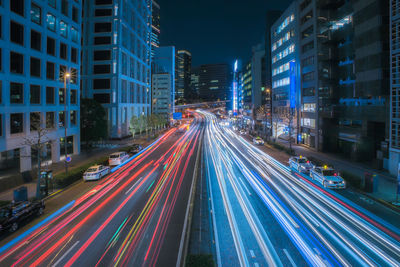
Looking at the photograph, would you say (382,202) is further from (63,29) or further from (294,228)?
(63,29)

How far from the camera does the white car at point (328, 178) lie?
21469 mm

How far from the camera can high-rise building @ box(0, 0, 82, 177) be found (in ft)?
86.7

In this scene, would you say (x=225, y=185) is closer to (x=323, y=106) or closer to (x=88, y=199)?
(x=88, y=199)

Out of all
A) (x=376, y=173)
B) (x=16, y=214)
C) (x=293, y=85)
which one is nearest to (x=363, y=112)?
(x=376, y=173)

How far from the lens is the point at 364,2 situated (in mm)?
30969

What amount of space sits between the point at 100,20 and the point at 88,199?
5517 centimetres

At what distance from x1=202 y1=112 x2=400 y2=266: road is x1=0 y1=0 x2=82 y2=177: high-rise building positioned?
19.0m

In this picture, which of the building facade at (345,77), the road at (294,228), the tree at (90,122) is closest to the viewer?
the road at (294,228)

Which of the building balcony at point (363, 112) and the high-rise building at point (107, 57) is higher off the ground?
the high-rise building at point (107, 57)

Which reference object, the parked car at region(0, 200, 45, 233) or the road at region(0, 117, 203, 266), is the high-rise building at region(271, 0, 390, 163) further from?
the parked car at region(0, 200, 45, 233)

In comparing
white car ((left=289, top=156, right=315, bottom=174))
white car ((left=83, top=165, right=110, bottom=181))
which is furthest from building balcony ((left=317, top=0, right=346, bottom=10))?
white car ((left=83, top=165, right=110, bottom=181))

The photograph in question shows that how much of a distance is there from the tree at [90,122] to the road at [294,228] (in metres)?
30.4

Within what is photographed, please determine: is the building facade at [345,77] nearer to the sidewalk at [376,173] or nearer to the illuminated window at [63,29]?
the sidewalk at [376,173]

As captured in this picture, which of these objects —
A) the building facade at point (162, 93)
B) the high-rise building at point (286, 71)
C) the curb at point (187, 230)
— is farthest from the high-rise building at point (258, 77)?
the curb at point (187, 230)
